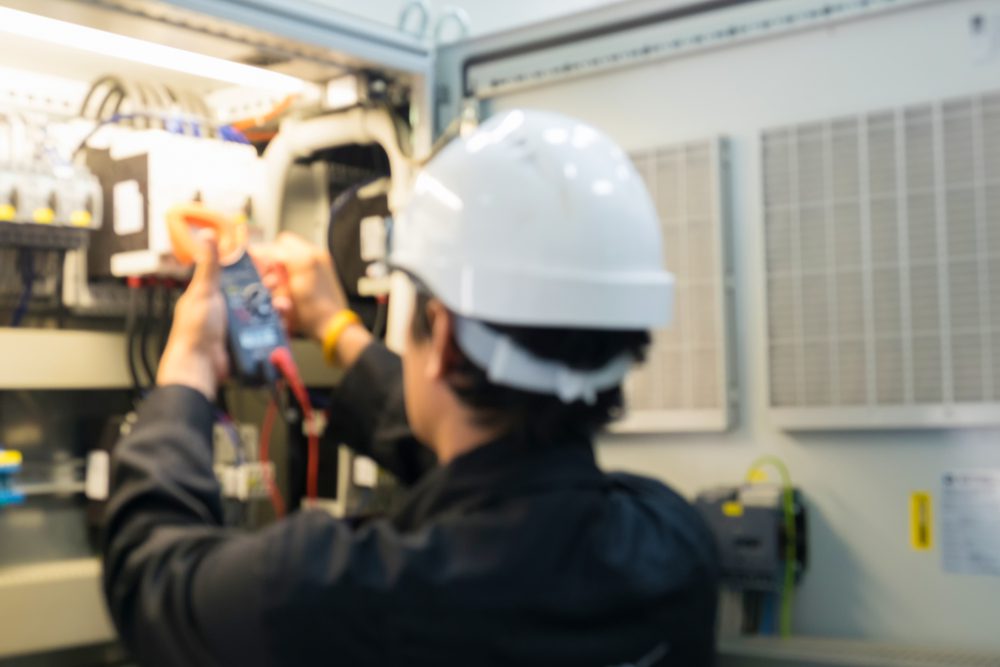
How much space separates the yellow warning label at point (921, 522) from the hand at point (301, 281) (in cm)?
79

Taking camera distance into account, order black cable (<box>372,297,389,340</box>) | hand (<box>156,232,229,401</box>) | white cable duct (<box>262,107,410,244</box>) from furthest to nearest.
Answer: black cable (<box>372,297,389,340</box>)
white cable duct (<box>262,107,410,244</box>)
hand (<box>156,232,229,401</box>)

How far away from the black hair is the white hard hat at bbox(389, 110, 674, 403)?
10 millimetres

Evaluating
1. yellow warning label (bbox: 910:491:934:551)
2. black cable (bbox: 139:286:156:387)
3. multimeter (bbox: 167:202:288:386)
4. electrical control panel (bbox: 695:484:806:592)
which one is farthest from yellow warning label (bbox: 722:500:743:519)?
black cable (bbox: 139:286:156:387)

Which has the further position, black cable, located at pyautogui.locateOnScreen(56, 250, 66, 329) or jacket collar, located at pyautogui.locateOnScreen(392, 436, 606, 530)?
black cable, located at pyautogui.locateOnScreen(56, 250, 66, 329)

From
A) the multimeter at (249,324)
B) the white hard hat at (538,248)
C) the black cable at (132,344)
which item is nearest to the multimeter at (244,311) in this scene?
the multimeter at (249,324)

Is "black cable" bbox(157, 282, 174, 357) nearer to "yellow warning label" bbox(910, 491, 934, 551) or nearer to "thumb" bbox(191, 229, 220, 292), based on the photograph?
"thumb" bbox(191, 229, 220, 292)

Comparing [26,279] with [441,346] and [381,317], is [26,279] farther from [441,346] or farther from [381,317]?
[441,346]

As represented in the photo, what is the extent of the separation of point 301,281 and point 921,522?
86 centimetres

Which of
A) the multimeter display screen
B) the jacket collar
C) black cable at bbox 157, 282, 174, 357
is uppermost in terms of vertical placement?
black cable at bbox 157, 282, 174, 357

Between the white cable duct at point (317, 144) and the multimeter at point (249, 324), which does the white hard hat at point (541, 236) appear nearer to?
the multimeter at point (249, 324)

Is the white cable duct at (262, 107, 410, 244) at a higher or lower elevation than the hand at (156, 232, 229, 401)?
higher

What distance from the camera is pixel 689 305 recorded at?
5.69 ft

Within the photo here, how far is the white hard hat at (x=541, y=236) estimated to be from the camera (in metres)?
1.12

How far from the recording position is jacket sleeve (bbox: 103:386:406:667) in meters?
1.05
